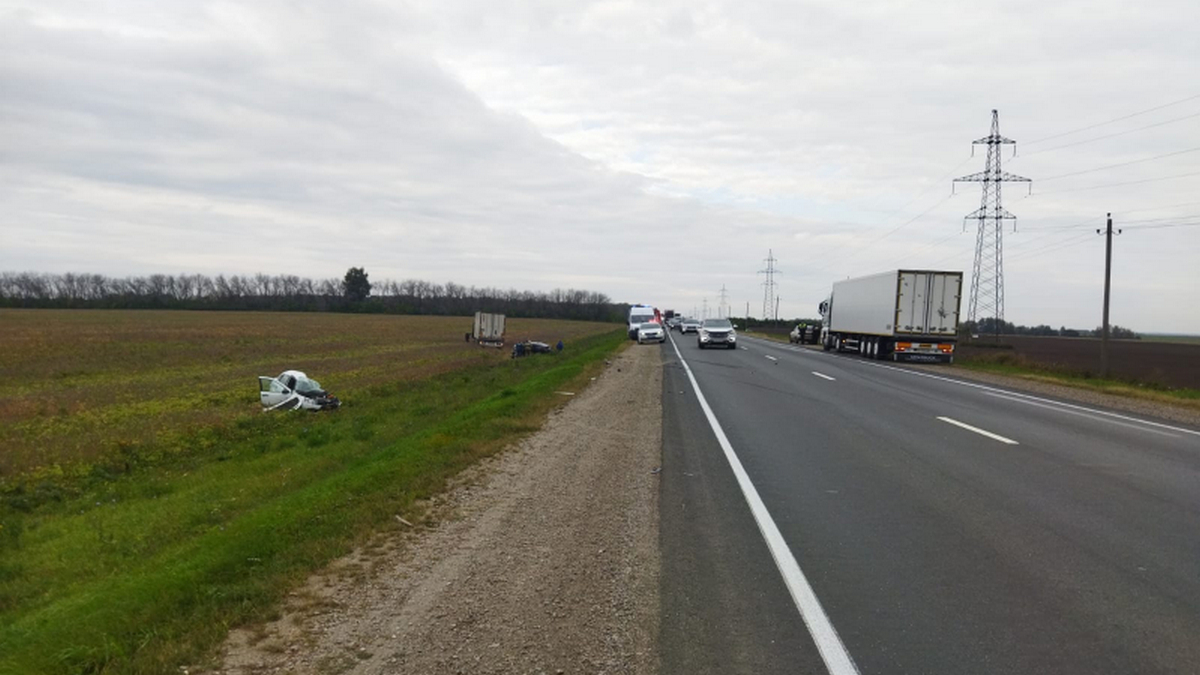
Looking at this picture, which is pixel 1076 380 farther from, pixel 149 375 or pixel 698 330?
pixel 149 375

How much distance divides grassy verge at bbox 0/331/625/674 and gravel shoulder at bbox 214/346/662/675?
38cm

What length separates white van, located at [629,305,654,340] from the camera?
204ft

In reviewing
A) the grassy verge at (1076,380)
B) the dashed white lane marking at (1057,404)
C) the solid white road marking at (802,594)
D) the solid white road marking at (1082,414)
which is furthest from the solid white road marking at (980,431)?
the grassy verge at (1076,380)

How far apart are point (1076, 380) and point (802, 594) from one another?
2755 cm

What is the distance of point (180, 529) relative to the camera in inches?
377

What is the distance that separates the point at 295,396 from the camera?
22031 mm

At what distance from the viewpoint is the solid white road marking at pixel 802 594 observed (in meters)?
4.51

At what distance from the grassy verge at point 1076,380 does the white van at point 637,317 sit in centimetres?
2576

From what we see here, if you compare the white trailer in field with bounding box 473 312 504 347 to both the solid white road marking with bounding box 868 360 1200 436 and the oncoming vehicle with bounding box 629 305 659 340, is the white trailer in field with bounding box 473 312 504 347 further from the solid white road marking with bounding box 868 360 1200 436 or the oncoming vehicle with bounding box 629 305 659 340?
the solid white road marking with bounding box 868 360 1200 436

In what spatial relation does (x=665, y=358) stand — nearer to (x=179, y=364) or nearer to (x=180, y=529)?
(x=179, y=364)

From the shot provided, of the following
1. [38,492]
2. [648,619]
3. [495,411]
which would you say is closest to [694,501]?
[648,619]

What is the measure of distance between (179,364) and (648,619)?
37.1 metres

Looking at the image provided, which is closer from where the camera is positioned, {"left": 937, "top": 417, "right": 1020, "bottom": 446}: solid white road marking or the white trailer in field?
{"left": 937, "top": 417, "right": 1020, "bottom": 446}: solid white road marking

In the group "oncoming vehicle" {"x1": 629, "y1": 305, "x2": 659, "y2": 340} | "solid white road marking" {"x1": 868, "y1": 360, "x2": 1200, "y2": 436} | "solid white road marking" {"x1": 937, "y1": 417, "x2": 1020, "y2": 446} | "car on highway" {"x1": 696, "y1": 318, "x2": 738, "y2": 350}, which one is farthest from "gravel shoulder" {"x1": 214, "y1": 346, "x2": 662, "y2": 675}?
"oncoming vehicle" {"x1": 629, "y1": 305, "x2": 659, "y2": 340}
